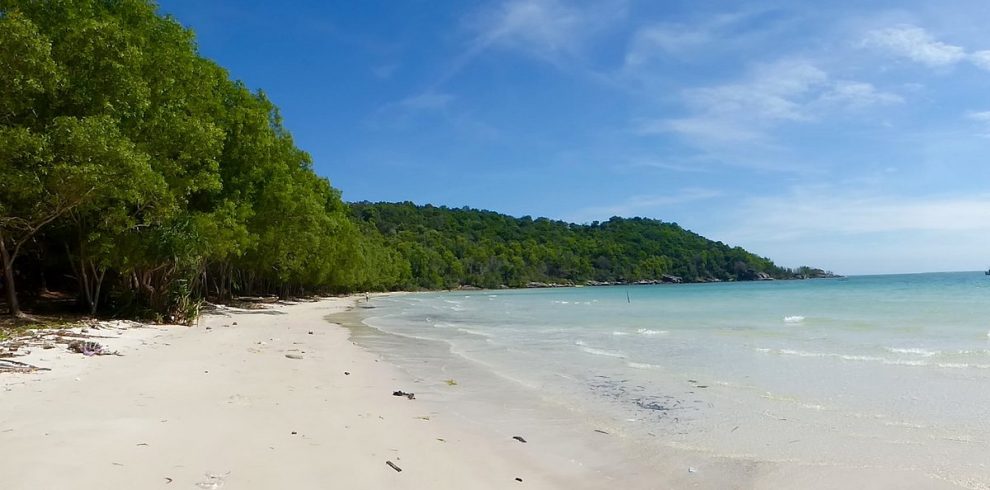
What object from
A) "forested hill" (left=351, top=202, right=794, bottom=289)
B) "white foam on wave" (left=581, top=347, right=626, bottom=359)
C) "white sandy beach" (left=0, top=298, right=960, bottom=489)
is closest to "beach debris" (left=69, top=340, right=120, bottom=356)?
"white sandy beach" (left=0, top=298, right=960, bottom=489)

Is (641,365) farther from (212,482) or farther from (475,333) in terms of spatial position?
(475,333)

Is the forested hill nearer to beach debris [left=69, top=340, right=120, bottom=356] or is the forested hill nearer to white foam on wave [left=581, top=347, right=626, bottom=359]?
white foam on wave [left=581, top=347, right=626, bottom=359]

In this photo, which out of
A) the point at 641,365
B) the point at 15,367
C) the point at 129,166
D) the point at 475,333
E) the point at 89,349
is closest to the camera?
the point at 15,367

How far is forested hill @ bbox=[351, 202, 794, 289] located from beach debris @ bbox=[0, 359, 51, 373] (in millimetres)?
118397

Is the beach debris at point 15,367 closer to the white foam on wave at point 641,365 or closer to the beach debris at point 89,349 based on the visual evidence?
the beach debris at point 89,349

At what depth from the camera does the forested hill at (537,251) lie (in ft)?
465

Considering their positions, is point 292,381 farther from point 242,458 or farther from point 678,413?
point 678,413

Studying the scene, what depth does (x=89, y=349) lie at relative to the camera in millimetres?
10445

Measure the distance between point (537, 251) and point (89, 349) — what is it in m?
151

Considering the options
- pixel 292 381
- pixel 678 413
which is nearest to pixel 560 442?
pixel 678 413

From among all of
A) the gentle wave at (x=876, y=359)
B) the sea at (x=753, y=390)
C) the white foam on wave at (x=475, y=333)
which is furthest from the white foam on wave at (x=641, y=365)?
the white foam on wave at (x=475, y=333)

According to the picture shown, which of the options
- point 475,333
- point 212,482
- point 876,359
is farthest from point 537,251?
point 212,482

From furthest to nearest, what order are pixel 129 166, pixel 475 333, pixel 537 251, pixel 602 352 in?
1. pixel 537 251
2. pixel 475 333
3. pixel 602 352
4. pixel 129 166

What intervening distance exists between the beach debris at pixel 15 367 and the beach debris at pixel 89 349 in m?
2.07
